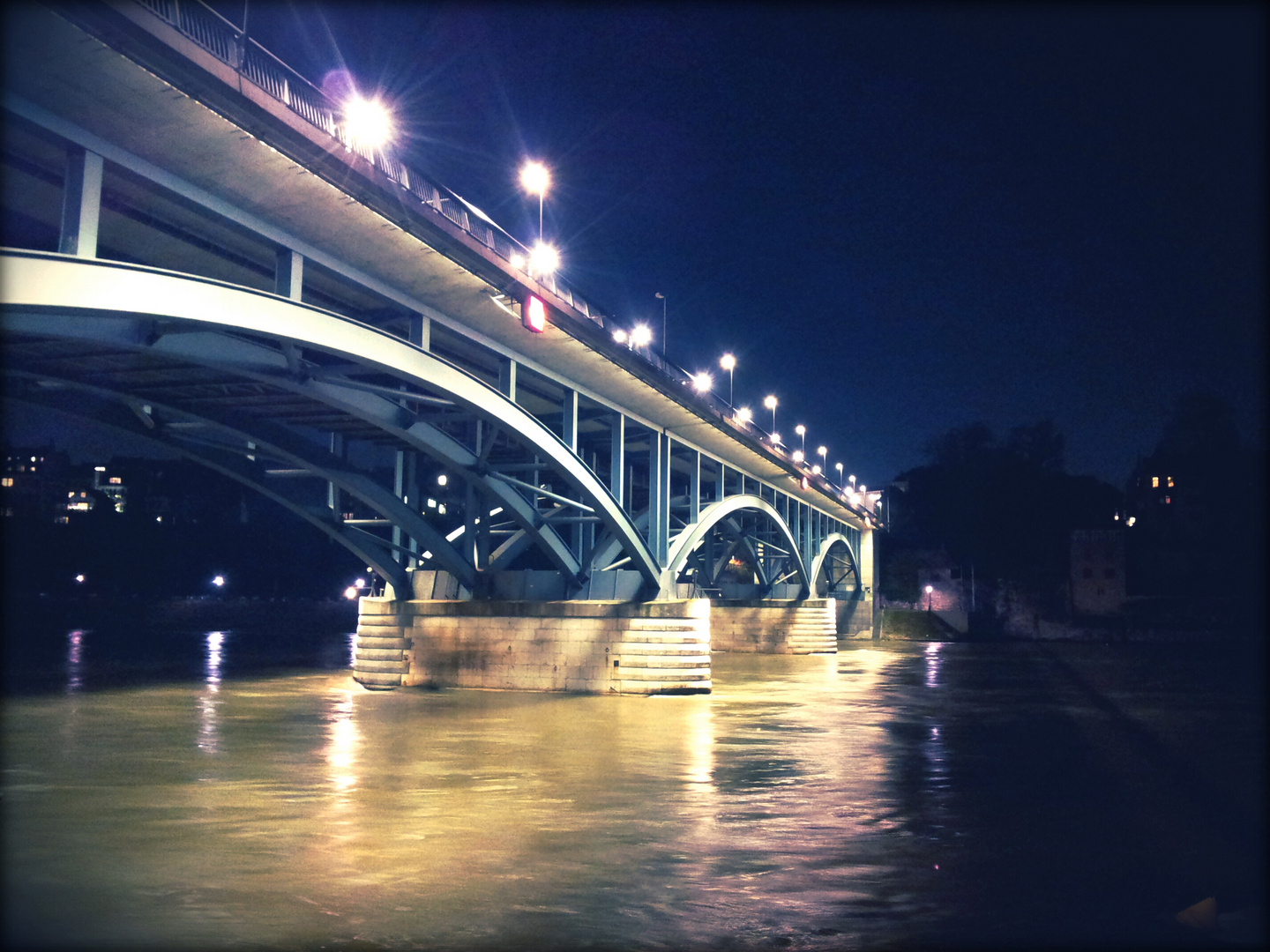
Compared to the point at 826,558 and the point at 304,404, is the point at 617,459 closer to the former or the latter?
the point at 304,404

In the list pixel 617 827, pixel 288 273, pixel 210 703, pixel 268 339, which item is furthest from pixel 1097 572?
pixel 617 827

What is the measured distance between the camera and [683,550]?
37750 millimetres

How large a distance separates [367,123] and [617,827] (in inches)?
491

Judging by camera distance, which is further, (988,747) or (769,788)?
(988,747)

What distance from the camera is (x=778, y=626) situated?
69.4 meters

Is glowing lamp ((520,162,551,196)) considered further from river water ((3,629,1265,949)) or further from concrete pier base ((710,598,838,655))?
concrete pier base ((710,598,838,655))

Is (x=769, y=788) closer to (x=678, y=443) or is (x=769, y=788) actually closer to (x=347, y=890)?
(x=347, y=890)

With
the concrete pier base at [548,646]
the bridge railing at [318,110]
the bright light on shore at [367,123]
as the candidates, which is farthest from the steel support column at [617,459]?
the bright light on shore at [367,123]

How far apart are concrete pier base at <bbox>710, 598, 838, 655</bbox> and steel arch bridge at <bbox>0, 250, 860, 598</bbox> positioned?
1010 inches

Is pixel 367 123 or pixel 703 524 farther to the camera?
pixel 703 524

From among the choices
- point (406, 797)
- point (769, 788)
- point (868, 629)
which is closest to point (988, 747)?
point (769, 788)

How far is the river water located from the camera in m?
8.58

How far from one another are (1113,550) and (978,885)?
101m

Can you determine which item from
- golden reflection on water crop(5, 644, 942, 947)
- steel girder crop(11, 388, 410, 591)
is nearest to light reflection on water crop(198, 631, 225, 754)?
golden reflection on water crop(5, 644, 942, 947)
